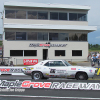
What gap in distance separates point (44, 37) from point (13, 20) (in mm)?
5669

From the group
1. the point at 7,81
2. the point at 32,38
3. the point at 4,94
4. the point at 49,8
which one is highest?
the point at 49,8

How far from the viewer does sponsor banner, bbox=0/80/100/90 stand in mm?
6699

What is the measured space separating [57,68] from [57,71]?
21cm

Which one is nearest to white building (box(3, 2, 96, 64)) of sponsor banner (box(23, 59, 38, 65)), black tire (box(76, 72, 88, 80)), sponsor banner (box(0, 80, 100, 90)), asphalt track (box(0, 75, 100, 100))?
sponsor banner (box(23, 59, 38, 65))

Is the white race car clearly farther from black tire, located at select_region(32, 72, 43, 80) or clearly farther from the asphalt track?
the asphalt track

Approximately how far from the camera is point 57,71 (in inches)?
428

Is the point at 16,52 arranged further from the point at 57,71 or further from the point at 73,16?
the point at 57,71

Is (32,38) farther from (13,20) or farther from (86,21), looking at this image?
(86,21)

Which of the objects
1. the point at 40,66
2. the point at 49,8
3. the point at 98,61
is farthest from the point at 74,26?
the point at 40,66

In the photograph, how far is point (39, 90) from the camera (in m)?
6.86

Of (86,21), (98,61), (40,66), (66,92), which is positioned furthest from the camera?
(86,21)

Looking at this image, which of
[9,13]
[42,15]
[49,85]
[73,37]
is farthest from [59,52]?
[49,85]

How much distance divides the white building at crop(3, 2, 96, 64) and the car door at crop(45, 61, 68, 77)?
47.8ft

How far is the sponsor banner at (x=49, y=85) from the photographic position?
6699 millimetres
